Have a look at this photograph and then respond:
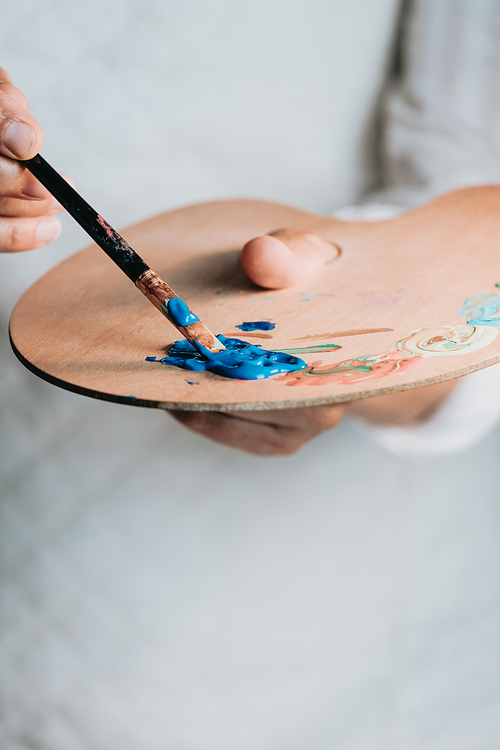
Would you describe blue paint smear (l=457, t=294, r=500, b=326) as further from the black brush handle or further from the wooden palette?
the black brush handle

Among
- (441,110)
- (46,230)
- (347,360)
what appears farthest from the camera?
(441,110)

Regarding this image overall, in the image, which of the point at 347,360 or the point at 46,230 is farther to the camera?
the point at 46,230

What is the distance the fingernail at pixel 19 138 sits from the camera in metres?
0.28

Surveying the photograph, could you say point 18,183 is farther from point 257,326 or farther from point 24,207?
point 257,326

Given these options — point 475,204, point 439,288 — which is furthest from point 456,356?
point 475,204

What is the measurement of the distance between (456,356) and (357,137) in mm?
520

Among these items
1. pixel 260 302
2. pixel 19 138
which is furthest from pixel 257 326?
pixel 19 138

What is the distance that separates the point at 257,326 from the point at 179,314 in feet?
0.16

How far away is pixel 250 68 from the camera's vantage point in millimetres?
613

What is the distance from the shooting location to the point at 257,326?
1.00 feet

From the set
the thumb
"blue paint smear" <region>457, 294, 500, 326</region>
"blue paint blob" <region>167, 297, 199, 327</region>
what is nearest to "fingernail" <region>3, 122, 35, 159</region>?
the thumb

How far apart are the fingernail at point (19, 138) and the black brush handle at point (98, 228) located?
13mm

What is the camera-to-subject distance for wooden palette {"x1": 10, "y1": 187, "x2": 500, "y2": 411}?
0.24 metres

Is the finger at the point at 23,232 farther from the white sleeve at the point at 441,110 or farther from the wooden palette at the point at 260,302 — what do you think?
the white sleeve at the point at 441,110
